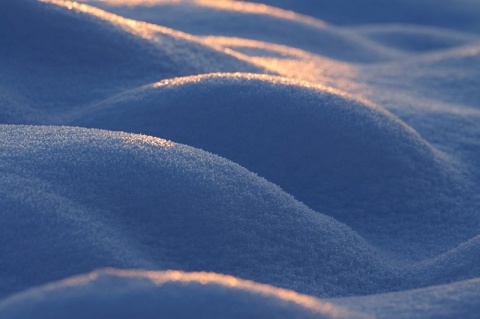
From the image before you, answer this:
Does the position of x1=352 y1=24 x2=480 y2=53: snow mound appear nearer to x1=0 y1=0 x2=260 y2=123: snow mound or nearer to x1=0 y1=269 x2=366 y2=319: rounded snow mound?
x1=0 y1=0 x2=260 y2=123: snow mound

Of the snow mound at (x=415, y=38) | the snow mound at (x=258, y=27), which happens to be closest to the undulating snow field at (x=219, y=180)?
the snow mound at (x=258, y=27)

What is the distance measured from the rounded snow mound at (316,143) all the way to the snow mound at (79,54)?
0.32 m

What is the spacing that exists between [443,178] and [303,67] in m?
1.52

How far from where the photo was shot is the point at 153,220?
1842 mm

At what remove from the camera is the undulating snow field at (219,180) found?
4.89 feet

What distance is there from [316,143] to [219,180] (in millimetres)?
672

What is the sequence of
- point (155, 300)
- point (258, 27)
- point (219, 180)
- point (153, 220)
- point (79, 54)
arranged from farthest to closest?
point (258, 27) < point (79, 54) < point (219, 180) < point (153, 220) < point (155, 300)

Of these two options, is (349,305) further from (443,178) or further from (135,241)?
(443,178)

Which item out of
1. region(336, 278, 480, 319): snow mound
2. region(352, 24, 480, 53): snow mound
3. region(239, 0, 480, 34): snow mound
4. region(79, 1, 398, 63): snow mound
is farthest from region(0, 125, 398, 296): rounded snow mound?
region(239, 0, 480, 34): snow mound

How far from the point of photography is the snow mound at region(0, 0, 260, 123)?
115 inches

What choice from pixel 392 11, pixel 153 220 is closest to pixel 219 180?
pixel 153 220

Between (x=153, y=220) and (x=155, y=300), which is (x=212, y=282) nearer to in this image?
(x=155, y=300)

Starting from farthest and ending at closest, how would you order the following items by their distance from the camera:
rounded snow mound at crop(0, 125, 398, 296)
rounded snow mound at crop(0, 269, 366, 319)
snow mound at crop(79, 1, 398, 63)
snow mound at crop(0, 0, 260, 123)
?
snow mound at crop(79, 1, 398, 63)
snow mound at crop(0, 0, 260, 123)
rounded snow mound at crop(0, 125, 398, 296)
rounded snow mound at crop(0, 269, 366, 319)

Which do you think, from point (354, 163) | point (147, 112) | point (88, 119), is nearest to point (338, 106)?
point (354, 163)
